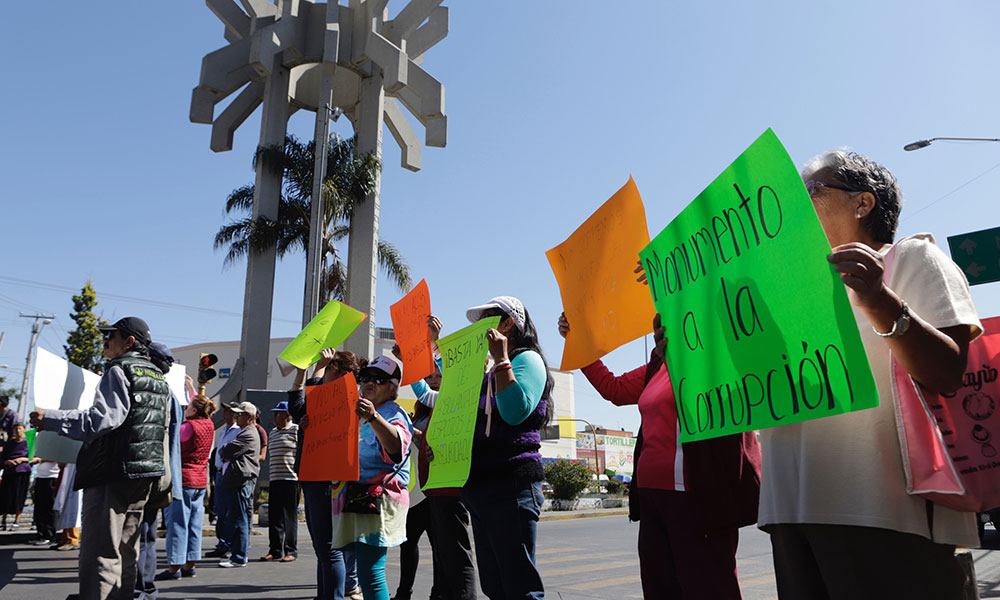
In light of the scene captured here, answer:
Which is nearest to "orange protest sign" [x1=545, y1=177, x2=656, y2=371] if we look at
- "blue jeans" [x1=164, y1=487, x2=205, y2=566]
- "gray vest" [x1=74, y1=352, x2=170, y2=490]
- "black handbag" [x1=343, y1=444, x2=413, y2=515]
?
"black handbag" [x1=343, y1=444, x2=413, y2=515]

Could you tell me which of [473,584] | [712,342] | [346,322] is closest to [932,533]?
[712,342]

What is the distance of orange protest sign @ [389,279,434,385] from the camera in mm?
4332

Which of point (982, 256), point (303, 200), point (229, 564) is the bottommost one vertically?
point (229, 564)

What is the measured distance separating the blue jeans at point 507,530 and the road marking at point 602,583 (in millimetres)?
3497

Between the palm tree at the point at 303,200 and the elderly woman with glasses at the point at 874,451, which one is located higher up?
the palm tree at the point at 303,200

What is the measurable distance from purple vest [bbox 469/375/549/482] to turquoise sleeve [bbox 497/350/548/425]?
93 mm

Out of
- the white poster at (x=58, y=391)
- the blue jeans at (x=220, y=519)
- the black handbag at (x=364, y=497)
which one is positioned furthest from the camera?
the blue jeans at (x=220, y=519)

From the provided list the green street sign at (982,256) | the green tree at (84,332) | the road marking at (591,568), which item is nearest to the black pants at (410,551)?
the road marking at (591,568)

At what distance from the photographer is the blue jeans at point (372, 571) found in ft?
13.3

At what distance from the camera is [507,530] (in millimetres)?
3213

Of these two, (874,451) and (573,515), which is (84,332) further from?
(874,451)

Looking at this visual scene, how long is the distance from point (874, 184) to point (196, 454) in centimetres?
738

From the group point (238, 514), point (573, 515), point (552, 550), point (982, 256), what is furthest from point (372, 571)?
point (573, 515)

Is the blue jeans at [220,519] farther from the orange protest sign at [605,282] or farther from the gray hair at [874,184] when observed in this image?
the gray hair at [874,184]
